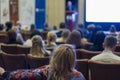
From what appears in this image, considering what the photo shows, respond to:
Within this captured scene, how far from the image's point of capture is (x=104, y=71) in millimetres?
3904

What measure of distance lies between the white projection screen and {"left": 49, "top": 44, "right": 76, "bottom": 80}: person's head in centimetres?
1104

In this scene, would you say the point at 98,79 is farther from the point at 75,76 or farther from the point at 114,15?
the point at 114,15

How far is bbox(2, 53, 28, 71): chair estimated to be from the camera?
15.9 ft

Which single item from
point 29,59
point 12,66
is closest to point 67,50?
point 29,59

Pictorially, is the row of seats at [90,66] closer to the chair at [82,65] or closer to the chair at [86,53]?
the chair at [82,65]

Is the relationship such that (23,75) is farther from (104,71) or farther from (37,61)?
(37,61)

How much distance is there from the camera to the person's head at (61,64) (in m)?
2.42

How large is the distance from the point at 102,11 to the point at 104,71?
380 inches

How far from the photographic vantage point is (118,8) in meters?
13.1

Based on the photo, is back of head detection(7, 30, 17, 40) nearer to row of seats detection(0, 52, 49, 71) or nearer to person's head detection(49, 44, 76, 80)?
row of seats detection(0, 52, 49, 71)

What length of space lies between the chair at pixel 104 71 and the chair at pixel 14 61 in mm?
1295

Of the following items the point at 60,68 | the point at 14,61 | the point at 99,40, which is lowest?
the point at 14,61

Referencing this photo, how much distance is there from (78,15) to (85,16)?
308 mm

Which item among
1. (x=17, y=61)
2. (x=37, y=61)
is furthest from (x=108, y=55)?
(x=17, y=61)
